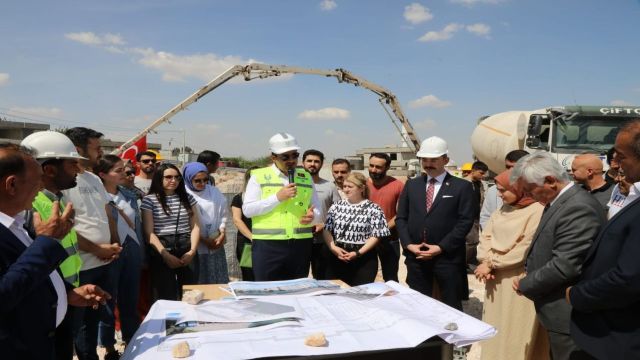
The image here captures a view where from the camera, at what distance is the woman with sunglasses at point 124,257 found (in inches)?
148

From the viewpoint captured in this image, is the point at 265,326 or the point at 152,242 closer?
the point at 265,326

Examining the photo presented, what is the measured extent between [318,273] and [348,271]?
0.60 metres

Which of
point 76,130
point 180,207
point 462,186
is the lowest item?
point 180,207

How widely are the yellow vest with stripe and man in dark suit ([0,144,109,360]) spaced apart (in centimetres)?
185

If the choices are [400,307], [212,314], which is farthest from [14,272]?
[400,307]

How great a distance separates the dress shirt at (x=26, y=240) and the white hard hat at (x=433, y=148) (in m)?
2.86

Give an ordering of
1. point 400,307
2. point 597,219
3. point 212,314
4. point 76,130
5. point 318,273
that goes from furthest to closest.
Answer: point 318,273
point 76,130
point 597,219
point 400,307
point 212,314

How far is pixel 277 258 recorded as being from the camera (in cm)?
353

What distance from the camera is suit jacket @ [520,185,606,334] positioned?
2.40 m

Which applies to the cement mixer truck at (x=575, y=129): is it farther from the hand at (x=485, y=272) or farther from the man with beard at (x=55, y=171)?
the man with beard at (x=55, y=171)

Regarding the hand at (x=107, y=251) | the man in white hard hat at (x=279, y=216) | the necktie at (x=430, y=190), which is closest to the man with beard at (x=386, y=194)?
the necktie at (x=430, y=190)

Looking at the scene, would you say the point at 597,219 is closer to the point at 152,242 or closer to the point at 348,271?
the point at 348,271

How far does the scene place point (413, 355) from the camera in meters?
2.09

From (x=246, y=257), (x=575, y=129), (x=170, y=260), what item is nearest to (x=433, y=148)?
(x=246, y=257)
